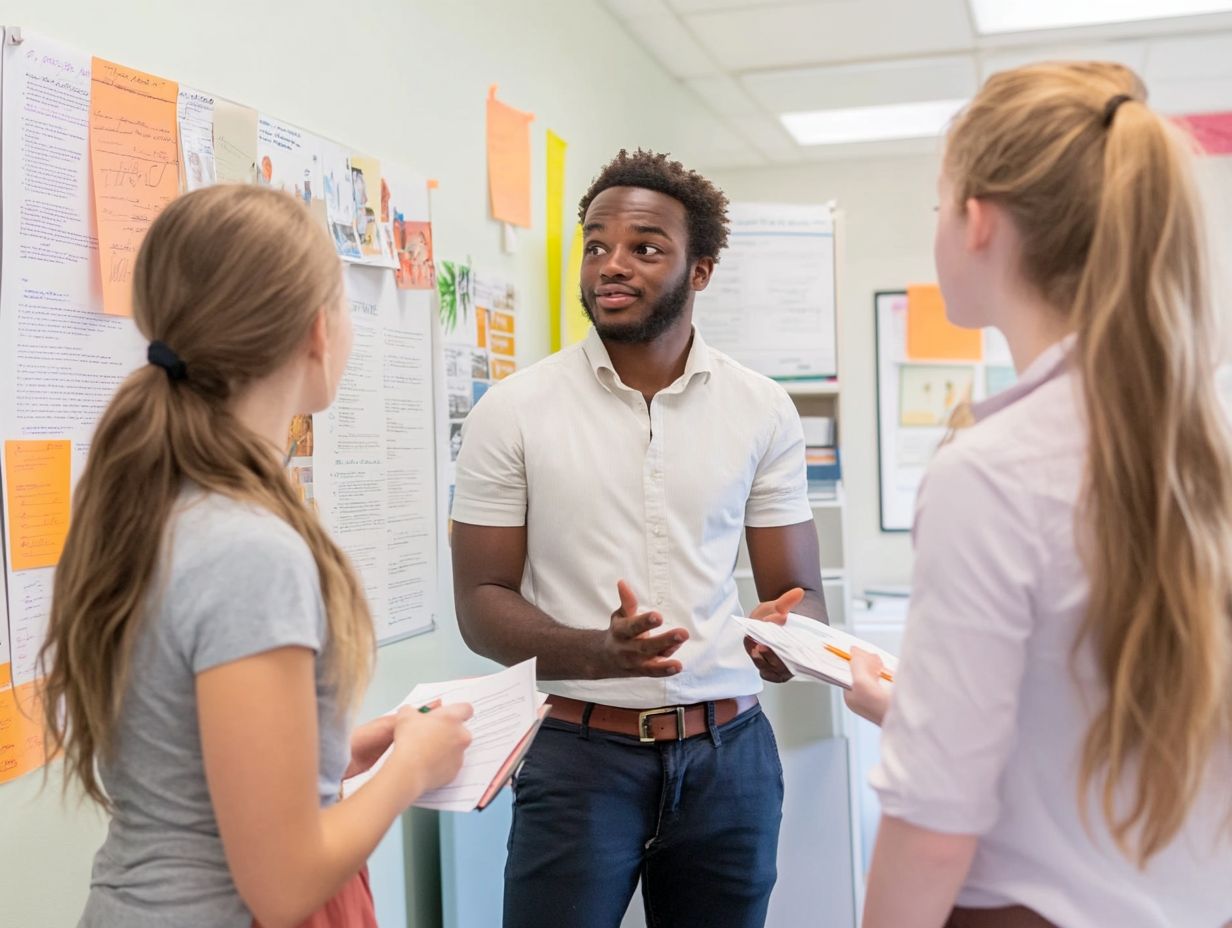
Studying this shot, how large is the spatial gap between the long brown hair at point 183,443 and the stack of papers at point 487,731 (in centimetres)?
17

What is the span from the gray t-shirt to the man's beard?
103 centimetres

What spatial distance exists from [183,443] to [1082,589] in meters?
0.70

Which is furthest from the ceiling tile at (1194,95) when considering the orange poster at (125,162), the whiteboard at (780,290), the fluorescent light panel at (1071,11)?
the orange poster at (125,162)

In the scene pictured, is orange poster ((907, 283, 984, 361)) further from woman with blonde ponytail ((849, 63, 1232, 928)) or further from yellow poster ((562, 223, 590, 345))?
woman with blonde ponytail ((849, 63, 1232, 928))

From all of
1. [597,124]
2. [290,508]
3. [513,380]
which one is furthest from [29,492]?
[597,124]

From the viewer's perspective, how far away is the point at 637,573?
5.81ft

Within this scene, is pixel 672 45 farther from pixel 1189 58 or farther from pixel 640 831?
pixel 640 831

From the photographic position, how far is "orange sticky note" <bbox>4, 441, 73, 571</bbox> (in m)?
1.34

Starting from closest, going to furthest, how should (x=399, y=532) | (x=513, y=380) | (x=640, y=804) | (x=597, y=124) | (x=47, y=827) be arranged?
(x=47, y=827)
(x=640, y=804)
(x=513, y=380)
(x=399, y=532)
(x=597, y=124)

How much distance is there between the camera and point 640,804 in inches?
66.5

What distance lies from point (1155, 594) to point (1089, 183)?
0.31 m

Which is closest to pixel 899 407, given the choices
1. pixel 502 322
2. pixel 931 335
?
pixel 931 335

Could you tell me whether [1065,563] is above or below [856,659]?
above

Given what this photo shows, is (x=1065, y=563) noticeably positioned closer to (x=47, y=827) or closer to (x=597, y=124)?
(x=47, y=827)
